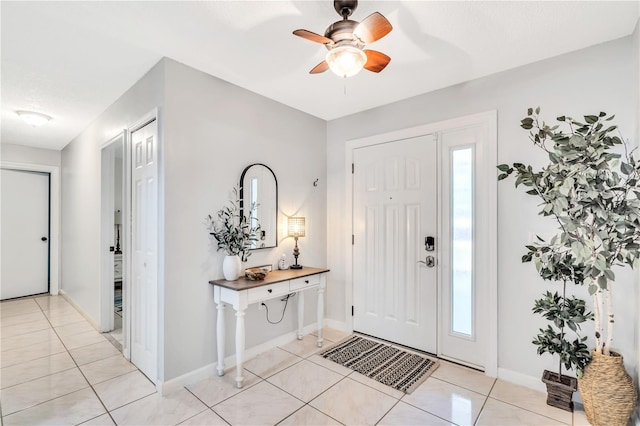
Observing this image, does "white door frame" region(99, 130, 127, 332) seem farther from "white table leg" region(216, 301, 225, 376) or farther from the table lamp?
the table lamp

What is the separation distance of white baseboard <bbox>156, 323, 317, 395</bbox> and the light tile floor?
0.05 metres

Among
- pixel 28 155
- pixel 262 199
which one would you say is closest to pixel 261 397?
pixel 262 199

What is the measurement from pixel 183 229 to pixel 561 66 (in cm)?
315

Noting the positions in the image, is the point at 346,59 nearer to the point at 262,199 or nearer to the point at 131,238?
the point at 262,199

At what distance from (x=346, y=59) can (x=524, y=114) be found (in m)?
1.65

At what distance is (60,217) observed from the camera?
203 inches

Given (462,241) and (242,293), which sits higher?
(462,241)

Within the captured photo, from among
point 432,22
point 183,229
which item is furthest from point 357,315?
point 432,22

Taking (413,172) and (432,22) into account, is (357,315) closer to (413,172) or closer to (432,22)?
(413,172)

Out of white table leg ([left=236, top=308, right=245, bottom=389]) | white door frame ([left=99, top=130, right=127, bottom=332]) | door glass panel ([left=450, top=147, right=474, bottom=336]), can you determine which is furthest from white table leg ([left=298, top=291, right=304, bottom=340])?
white door frame ([left=99, top=130, right=127, bottom=332])

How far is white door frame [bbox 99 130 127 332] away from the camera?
357cm

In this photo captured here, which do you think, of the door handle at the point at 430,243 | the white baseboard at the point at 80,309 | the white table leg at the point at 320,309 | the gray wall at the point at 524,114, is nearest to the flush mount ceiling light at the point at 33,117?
the white baseboard at the point at 80,309

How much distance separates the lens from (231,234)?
262 centimetres

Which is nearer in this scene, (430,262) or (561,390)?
(561,390)
